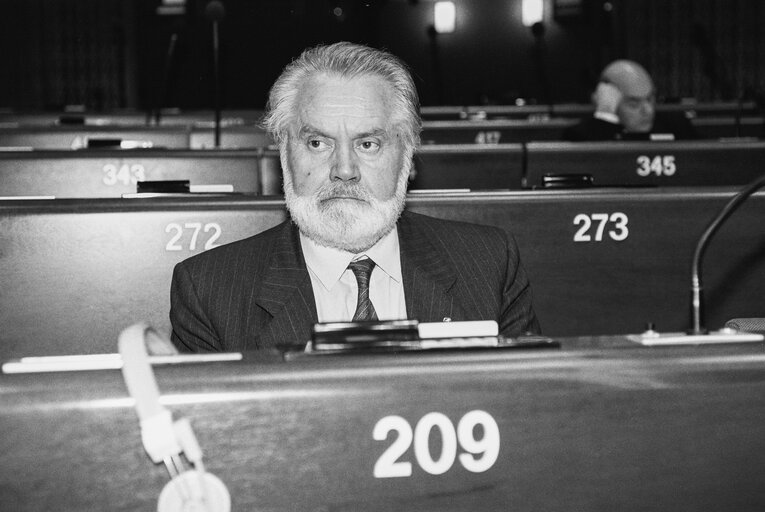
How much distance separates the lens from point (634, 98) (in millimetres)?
6383

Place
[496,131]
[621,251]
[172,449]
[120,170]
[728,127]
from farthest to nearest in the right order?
[728,127] → [496,131] → [120,170] → [621,251] → [172,449]

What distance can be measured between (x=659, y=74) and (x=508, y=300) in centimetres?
947

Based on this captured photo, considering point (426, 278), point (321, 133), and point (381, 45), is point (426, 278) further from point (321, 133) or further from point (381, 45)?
point (381, 45)

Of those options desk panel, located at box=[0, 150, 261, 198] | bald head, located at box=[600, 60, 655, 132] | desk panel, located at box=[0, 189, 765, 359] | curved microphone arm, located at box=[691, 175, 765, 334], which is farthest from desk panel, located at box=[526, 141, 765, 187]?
curved microphone arm, located at box=[691, 175, 765, 334]

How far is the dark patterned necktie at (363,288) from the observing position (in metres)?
1.89

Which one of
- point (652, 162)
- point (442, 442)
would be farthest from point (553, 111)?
point (442, 442)

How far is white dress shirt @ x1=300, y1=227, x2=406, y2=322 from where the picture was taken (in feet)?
6.39

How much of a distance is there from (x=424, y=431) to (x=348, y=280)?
Result: 1138 mm

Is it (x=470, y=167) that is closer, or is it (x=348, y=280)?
(x=348, y=280)

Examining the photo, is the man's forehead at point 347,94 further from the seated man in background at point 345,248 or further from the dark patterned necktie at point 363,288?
the dark patterned necktie at point 363,288

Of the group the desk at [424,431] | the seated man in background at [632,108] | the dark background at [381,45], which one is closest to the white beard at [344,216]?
the desk at [424,431]

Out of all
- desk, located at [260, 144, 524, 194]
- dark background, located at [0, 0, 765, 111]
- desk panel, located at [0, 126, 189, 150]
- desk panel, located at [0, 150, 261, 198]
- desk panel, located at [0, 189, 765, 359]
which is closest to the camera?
desk panel, located at [0, 189, 765, 359]

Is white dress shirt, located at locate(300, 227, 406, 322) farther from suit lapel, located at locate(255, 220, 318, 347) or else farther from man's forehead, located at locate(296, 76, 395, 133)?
man's forehead, located at locate(296, 76, 395, 133)

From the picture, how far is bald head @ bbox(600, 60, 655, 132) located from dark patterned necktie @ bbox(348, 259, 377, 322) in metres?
4.66
